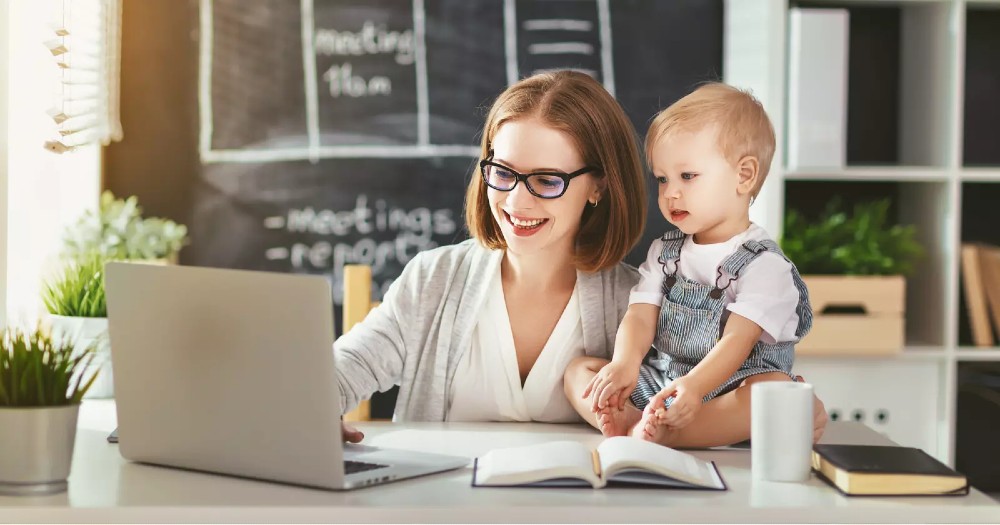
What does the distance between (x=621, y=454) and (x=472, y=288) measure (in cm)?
60

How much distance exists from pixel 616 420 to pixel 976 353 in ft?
5.82

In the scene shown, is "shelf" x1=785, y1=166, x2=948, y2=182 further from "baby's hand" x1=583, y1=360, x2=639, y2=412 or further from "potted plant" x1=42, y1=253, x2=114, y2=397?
"potted plant" x1=42, y1=253, x2=114, y2=397

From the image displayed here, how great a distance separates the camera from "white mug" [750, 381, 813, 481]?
1.16 meters

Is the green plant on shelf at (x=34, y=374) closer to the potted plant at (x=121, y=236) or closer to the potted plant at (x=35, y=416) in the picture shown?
the potted plant at (x=35, y=416)

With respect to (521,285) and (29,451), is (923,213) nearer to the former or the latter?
(521,285)

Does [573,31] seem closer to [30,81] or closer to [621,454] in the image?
[30,81]

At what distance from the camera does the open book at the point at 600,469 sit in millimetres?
1127

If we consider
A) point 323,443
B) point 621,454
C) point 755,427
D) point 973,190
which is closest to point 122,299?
point 323,443

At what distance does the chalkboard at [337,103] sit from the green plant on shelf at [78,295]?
1162 millimetres

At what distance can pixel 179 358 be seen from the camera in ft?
3.86

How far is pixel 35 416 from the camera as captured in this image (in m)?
1.10

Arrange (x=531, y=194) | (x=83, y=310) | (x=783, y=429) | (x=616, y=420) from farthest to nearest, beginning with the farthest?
(x=83, y=310), (x=531, y=194), (x=616, y=420), (x=783, y=429)

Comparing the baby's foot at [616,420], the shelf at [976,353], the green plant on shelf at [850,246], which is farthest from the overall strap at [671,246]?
the shelf at [976,353]

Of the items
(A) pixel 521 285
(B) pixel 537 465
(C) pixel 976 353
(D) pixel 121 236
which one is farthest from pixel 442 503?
(C) pixel 976 353
